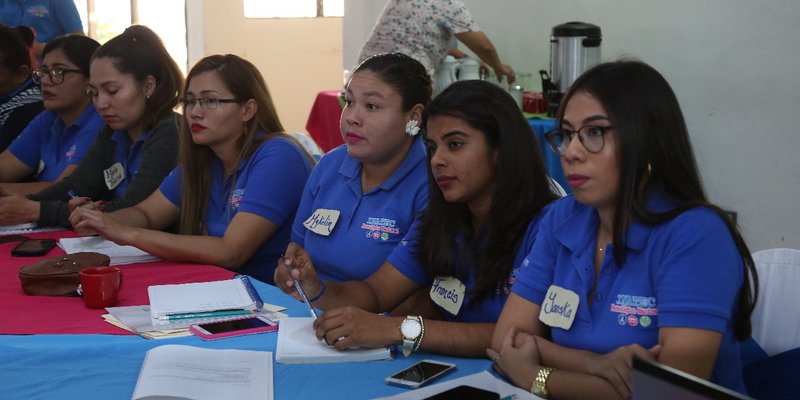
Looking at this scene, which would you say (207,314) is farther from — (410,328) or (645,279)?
(645,279)


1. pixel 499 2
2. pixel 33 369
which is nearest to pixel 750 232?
pixel 499 2

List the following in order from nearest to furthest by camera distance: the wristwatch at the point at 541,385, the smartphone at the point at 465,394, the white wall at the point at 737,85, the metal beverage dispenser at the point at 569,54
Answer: the smartphone at the point at 465,394 < the wristwatch at the point at 541,385 < the white wall at the point at 737,85 < the metal beverage dispenser at the point at 569,54

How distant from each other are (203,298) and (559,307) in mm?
888

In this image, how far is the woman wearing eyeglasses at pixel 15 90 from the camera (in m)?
4.39

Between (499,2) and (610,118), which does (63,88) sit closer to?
(610,118)

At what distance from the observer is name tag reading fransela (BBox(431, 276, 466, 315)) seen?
2010mm

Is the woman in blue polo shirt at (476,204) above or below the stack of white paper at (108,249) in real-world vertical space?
above

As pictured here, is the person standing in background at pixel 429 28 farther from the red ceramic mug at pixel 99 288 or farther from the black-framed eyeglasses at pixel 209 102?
the red ceramic mug at pixel 99 288

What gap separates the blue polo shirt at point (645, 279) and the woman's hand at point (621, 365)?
0.23ft

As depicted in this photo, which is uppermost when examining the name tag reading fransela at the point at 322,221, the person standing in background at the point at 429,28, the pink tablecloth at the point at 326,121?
the person standing in background at the point at 429,28

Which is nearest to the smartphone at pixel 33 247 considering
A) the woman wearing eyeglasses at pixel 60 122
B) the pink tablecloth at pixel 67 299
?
the pink tablecloth at pixel 67 299

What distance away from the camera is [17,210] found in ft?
10.0

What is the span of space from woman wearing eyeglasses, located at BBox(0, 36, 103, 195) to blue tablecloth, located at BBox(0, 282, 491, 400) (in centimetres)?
203

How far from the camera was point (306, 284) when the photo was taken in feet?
6.69
